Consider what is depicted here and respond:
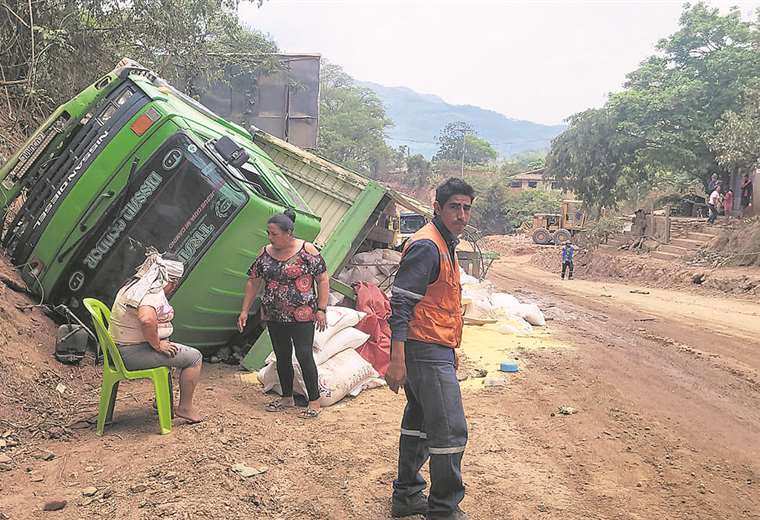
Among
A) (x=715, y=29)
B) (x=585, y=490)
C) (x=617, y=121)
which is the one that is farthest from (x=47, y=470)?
(x=715, y=29)

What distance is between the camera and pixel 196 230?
548 centimetres

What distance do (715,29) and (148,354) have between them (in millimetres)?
27573

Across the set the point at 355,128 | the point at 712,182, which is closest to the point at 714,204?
the point at 712,182

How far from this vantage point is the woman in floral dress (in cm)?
507

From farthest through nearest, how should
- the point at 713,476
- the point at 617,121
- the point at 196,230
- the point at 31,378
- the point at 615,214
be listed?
1. the point at 615,214
2. the point at 617,121
3. the point at 196,230
4. the point at 31,378
5. the point at 713,476

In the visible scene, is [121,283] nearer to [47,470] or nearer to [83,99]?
[83,99]

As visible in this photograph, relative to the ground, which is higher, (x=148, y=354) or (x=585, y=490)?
(x=148, y=354)

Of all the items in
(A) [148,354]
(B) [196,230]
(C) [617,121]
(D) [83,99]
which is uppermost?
(C) [617,121]

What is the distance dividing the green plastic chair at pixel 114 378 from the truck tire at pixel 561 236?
3338 cm

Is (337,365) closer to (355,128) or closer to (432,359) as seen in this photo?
(432,359)

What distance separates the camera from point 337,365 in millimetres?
5695

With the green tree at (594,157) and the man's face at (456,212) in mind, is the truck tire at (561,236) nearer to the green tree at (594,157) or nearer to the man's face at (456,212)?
the green tree at (594,157)

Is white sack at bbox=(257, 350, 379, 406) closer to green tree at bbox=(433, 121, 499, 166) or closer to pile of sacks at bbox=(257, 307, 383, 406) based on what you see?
pile of sacks at bbox=(257, 307, 383, 406)

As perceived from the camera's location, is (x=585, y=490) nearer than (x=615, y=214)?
Yes
